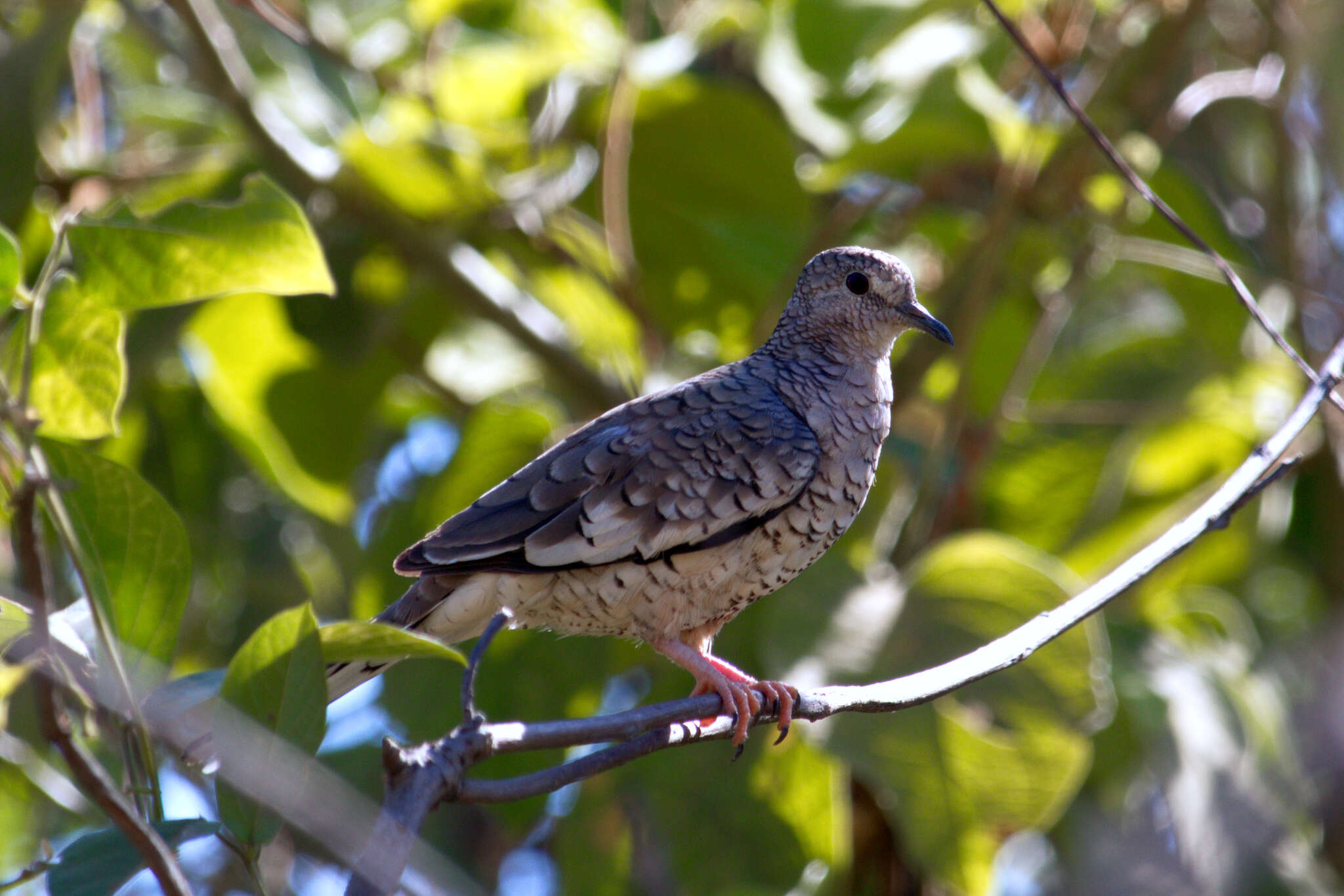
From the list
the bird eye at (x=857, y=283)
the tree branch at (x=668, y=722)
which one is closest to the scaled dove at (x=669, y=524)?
the bird eye at (x=857, y=283)

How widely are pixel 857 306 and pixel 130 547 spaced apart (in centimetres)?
152

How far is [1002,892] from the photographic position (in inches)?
149

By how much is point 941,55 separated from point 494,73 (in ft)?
4.02

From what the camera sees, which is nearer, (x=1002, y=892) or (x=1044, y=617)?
(x=1044, y=617)

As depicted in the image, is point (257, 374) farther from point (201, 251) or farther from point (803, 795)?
point (803, 795)

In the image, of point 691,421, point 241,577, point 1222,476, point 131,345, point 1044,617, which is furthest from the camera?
point 241,577

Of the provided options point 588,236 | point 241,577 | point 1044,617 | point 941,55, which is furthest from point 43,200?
point 1044,617

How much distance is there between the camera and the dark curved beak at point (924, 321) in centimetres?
255

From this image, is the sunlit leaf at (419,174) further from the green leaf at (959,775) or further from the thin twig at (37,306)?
the green leaf at (959,775)

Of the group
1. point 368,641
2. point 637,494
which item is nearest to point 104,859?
point 368,641

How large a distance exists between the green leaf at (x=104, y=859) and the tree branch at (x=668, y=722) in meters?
0.33

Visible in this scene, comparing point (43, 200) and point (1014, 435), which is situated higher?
point (43, 200)

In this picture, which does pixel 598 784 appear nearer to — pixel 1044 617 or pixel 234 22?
pixel 1044 617

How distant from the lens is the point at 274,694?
160 centimetres
